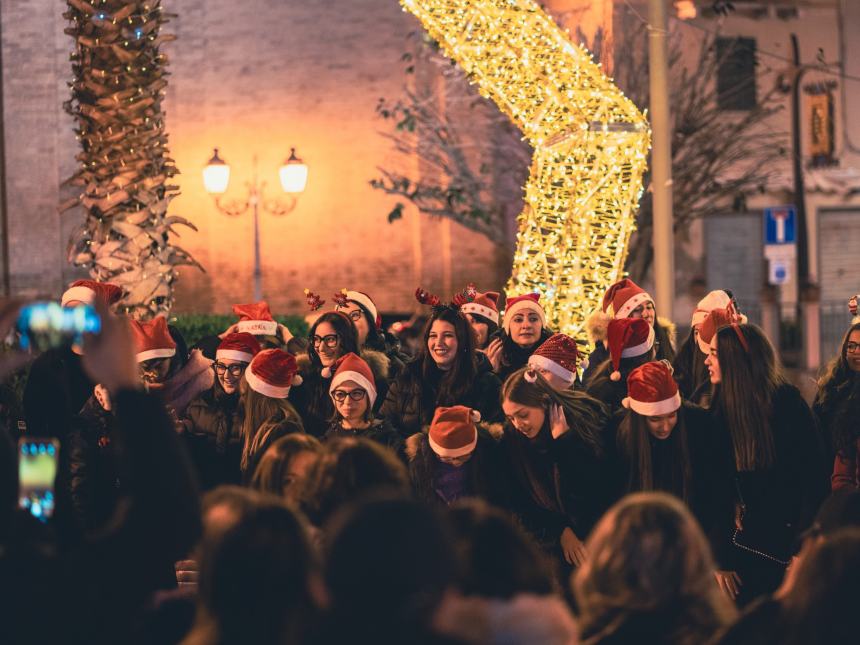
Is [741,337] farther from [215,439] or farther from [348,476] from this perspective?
[348,476]

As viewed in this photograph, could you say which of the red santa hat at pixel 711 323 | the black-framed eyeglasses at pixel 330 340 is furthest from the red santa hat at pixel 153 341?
the red santa hat at pixel 711 323

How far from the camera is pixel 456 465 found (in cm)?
680

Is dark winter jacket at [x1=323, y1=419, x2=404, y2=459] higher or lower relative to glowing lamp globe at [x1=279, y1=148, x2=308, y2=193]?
lower

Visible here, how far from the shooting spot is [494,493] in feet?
22.4

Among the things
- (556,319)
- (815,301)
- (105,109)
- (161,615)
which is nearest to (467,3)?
(556,319)

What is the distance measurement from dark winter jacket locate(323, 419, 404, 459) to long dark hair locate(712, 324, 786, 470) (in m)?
1.54

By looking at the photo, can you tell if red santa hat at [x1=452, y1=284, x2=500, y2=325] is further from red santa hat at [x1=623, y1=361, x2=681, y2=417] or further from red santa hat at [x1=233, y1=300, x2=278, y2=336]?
red santa hat at [x1=623, y1=361, x2=681, y2=417]

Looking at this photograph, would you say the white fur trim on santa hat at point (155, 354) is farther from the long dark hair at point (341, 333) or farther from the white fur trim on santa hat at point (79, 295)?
the long dark hair at point (341, 333)

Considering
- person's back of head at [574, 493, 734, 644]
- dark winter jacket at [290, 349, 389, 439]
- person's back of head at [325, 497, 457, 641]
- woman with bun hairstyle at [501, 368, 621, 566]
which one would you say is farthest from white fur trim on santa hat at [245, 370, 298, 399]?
person's back of head at [325, 497, 457, 641]

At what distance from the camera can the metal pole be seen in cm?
1194

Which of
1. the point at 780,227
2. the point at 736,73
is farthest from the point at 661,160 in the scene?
the point at 736,73

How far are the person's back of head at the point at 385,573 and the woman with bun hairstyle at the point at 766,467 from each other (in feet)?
13.4

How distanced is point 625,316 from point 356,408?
227 cm

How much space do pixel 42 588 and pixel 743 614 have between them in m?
1.71
